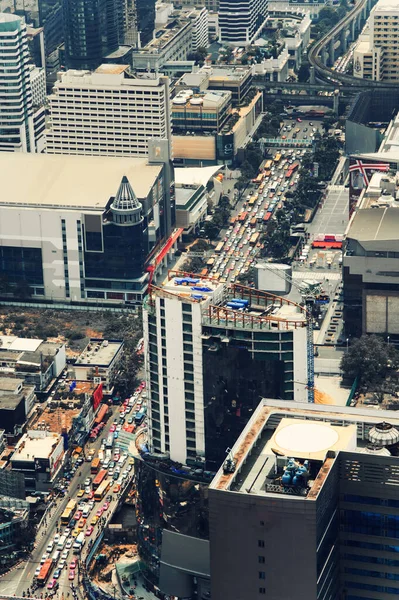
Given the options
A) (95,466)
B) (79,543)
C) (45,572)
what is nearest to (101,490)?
(95,466)

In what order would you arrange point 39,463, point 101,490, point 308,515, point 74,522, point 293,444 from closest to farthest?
1. point 308,515
2. point 293,444
3. point 74,522
4. point 101,490
5. point 39,463

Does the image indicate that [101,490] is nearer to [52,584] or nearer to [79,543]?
[79,543]

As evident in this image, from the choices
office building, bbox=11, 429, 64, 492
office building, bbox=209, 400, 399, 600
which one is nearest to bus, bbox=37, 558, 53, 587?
office building, bbox=11, 429, 64, 492

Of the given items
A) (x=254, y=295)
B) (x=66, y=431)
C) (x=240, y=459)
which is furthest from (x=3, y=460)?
(x=240, y=459)

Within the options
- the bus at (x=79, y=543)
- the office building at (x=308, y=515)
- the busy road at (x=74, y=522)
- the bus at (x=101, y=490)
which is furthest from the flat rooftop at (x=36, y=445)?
the office building at (x=308, y=515)

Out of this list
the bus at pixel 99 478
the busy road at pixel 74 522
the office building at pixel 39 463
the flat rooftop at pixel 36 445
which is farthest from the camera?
the bus at pixel 99 478

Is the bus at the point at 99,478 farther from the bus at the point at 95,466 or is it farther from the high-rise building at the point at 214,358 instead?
the high-rise building at the point at 214,358

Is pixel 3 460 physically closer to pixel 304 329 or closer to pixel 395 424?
pixel 304 329
